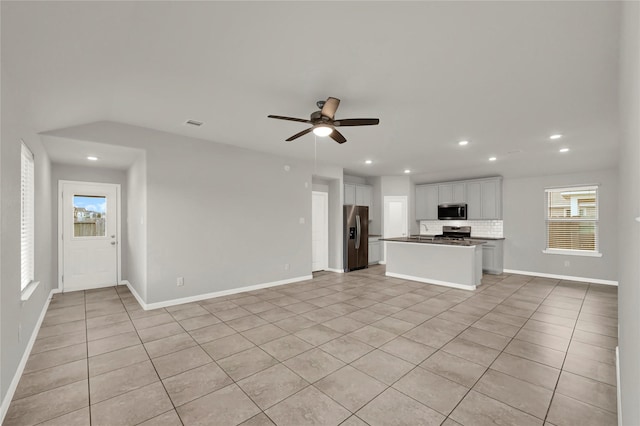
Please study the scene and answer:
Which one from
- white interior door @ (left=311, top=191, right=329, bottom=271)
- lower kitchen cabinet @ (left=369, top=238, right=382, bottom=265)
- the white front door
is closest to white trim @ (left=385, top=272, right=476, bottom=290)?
lower kitchen cabinet @ (left=369, top=238, right=382, bottom=265)

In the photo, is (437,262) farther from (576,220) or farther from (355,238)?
(576,220)

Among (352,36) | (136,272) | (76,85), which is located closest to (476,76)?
(352,36)

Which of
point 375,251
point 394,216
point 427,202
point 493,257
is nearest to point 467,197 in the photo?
point 427,202

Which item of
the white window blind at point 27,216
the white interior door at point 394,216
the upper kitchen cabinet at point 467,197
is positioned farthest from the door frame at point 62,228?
the upper kitchen cabinet at point 467,197

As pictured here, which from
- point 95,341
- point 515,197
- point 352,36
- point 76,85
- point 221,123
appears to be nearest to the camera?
point 352,36

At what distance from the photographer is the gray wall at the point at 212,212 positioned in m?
4.25

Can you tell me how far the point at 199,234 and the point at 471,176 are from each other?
6791mm

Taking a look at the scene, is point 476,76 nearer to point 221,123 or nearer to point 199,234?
point 221,123

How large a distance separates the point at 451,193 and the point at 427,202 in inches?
27.9

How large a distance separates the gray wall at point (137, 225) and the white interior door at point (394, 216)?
6.19 metres

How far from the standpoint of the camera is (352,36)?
205 centimetres

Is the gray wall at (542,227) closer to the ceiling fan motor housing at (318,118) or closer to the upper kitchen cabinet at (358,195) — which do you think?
the upper kitchen cabinet at (358,195)

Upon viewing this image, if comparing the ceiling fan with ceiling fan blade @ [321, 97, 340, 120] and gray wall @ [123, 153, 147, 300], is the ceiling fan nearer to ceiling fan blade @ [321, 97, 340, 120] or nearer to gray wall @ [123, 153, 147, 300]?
ceiling fan blade @ [321, 97, 340, 120]

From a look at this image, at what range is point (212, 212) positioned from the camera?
15.8 feet
